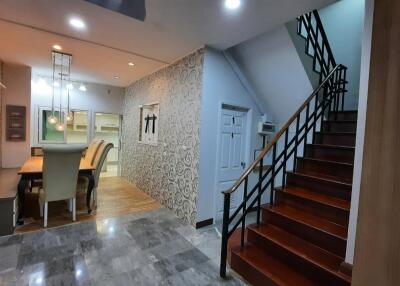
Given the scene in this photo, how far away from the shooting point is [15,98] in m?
4.43

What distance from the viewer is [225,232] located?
2.20 metres

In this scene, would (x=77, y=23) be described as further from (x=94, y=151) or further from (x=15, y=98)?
(x=15, y=98)

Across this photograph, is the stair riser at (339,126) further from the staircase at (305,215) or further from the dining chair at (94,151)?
the dining chair at (94,151)

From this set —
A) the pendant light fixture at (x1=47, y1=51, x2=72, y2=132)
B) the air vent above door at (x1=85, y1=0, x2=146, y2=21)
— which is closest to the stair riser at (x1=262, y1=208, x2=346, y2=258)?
the air vent above door at (x1=85, y1=0, x2=146, y2=21)

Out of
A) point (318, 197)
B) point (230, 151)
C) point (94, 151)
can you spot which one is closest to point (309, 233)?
point (318, 197)

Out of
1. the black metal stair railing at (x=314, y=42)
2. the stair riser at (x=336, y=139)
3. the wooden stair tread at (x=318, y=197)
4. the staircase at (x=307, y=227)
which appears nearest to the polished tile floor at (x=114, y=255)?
the staircase at (x=307, y=227)

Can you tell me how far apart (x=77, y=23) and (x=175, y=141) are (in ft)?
A: 6.92

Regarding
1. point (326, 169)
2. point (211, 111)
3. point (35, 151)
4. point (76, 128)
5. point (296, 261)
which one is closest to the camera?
point (296, 261)

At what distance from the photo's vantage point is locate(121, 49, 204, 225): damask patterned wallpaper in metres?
3.26

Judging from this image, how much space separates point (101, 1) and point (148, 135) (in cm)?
303

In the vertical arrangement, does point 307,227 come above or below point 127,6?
below

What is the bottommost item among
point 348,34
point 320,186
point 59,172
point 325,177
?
point 59,172

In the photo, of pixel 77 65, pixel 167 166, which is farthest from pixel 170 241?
pixel 77 65

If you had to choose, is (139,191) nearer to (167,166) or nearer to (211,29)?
(167,166)
